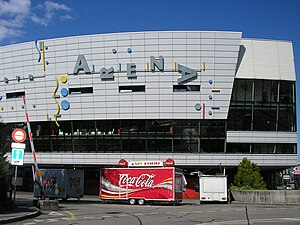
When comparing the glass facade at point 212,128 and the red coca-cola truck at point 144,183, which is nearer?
the red coca-cola truck at point 144,183

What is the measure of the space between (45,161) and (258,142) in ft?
87.0

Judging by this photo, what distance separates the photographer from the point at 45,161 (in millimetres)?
53781

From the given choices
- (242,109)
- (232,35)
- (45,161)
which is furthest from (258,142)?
(45,161)

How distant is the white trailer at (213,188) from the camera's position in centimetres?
3656

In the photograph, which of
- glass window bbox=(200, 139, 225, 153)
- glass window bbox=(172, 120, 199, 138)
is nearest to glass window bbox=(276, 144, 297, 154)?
glass window bbox=(200, 139, 225, 153)

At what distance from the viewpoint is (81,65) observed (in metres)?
49.4

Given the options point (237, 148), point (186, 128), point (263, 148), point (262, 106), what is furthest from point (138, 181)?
point (262, 106)

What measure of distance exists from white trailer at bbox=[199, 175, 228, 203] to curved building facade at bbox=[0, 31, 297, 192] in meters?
12.1

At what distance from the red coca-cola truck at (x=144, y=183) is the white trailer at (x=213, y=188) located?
3.50 metres

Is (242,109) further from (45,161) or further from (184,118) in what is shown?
(45,161)

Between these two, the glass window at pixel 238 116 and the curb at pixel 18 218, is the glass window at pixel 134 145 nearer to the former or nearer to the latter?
the glass window at pixel 238 116

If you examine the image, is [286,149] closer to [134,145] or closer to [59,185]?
[134,145]

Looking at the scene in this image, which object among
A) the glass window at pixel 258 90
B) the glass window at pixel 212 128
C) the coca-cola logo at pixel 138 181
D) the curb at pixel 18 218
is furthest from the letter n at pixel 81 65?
the curb at pixel 18 218

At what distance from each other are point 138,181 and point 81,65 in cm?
2122
